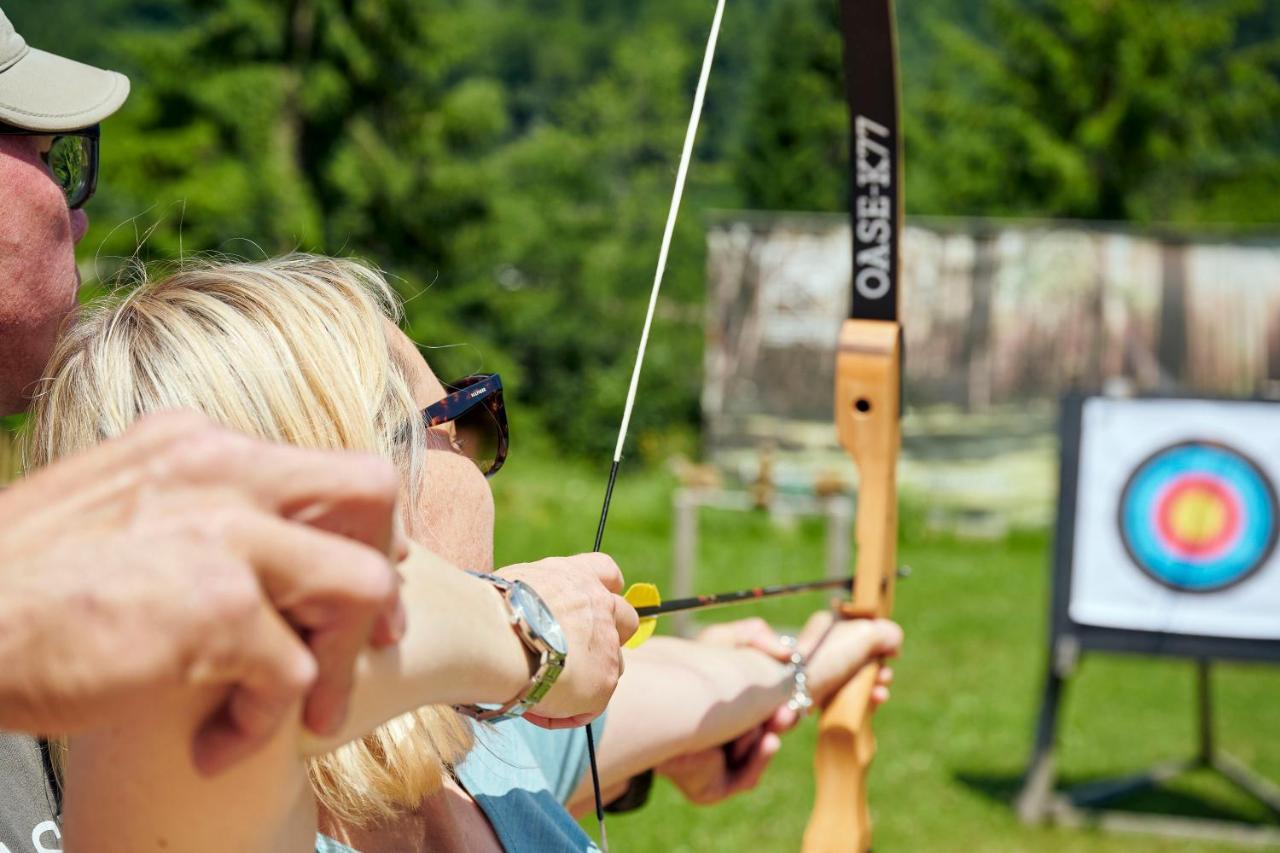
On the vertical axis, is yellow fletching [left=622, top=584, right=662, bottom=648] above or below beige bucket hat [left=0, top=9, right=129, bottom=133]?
below

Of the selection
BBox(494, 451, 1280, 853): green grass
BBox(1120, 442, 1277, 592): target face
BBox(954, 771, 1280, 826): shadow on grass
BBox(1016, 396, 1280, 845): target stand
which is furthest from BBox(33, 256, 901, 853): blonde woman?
BBox(954, 771, 1280, 826): shadow on grass

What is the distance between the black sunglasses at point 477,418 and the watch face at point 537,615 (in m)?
0.21

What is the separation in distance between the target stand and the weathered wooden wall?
487 centimetres

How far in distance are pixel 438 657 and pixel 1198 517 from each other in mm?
3175

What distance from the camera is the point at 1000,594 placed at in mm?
6363

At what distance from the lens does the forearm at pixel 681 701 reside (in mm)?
1138

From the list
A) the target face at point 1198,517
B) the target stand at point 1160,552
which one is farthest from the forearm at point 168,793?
the target face at point 1198,517

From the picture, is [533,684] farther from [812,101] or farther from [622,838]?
[812,101]

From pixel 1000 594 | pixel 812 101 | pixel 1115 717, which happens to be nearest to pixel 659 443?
pixel 1000 594

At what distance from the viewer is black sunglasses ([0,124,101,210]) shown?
980mm

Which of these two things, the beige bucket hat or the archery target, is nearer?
the beige bucket hat

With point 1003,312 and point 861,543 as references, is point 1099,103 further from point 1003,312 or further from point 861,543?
point 861,543

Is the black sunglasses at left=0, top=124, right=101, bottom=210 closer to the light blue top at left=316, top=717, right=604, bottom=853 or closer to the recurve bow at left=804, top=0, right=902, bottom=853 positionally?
the light blue top at left=316, top=717, right=604, bottom=853

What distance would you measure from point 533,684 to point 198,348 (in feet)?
0.78
